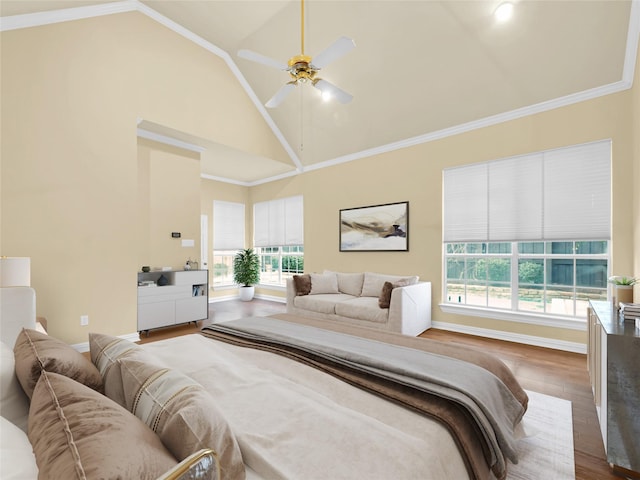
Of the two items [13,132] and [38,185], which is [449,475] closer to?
[38,185]

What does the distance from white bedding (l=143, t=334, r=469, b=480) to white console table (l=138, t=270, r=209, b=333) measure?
134 inches

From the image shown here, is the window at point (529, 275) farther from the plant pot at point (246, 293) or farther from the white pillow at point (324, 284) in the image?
the plant pot at point (246, 293)

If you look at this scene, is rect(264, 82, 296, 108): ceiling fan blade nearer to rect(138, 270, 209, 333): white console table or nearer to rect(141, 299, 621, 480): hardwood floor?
rect(138, 270, 209, 333): white console table

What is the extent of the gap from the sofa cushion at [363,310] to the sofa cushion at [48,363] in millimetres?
3313

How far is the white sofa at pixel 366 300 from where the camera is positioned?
12.8 feet

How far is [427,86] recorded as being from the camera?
13.4 ft

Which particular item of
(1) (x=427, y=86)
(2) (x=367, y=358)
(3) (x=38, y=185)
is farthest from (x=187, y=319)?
(1) (x=427, y=86)

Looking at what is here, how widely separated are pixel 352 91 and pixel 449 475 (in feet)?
15.3

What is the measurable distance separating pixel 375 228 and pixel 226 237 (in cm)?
395

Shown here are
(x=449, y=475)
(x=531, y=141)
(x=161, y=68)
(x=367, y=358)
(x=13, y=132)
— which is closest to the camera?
(x=449, y=475)

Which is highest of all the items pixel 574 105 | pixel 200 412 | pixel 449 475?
pixel 574 105

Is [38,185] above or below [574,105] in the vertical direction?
below

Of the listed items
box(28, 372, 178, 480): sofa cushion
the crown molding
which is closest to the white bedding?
box(28, 372, 178, 480): sofa cushion

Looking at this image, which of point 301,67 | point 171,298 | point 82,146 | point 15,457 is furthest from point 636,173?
point 82,146
